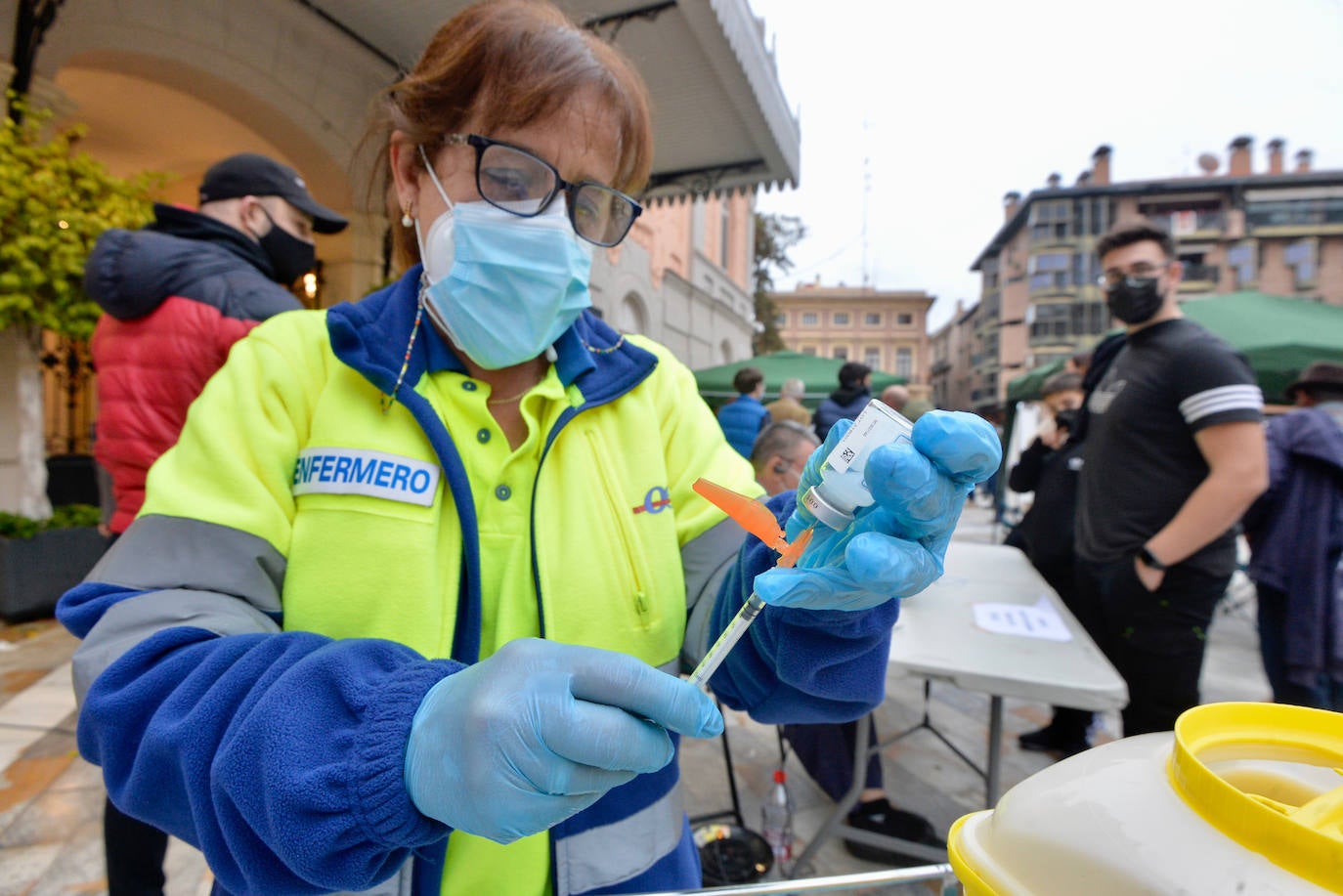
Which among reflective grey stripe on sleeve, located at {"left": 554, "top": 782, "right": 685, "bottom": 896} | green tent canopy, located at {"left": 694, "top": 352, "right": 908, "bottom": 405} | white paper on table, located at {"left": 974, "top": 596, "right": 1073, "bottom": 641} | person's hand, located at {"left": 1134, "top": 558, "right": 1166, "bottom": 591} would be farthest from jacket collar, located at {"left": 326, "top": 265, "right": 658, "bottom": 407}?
green tent canopy, located at {"left": 694, "top": 352, "right": 908, "bottom": 405}

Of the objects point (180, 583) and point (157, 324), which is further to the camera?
point (157, 324)

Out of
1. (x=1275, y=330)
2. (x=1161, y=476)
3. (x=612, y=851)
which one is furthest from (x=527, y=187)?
(x=1275, y=330)

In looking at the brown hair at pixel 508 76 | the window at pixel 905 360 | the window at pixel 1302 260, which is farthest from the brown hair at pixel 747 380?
the window at pixel 905 360

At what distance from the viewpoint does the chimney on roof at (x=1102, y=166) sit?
126ft

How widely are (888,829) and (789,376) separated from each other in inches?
301

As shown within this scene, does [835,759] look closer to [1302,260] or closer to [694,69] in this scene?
[694,69]

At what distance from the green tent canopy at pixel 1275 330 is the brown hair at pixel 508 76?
5639 mm

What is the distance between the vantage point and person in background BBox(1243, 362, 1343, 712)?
2537 millimetres

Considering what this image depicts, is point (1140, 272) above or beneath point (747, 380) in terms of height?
above

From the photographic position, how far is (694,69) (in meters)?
4.69

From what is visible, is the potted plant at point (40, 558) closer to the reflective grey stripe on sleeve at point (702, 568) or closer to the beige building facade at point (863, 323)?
the reflective grey stripe on sleeve at point (702, 568)

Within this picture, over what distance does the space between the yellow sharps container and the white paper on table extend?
71.8 inches

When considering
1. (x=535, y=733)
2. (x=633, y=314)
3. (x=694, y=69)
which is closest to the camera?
(x=535, y=733)

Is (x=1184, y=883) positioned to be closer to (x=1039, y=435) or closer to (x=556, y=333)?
(x=556, y=333)
